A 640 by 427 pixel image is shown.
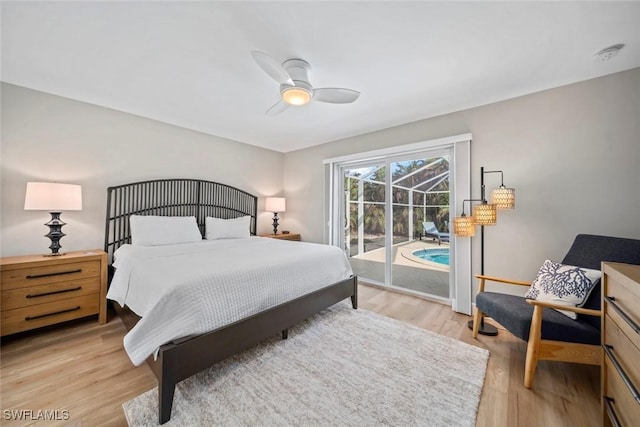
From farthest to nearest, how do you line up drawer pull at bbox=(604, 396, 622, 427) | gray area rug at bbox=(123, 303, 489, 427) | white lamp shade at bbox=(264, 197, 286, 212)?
white lamp shade at bbox=(264, 197, 286, 212) → gray area rug at bbox=(123, 303, 489, 427) → drawer pull at bbox=(604, 396, 622, 427)

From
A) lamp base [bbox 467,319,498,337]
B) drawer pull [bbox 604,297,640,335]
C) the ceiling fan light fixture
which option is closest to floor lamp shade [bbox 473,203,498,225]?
lamp base [bbox 467,319,498,337]

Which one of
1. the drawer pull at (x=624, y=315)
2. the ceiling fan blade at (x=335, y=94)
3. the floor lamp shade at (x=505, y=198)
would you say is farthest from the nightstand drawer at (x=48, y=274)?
the floor lamp shade at (x=505, y=198)

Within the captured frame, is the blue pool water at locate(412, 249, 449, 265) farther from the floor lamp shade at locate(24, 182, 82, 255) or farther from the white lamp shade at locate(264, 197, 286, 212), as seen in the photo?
the floor lamp shade at locate(24, 182, 82, 255)

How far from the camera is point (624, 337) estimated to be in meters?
1.13

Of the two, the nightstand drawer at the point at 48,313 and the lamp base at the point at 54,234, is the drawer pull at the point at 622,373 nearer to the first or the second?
the nightstand drawer at the point at 48,313

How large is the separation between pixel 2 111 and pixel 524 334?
5076mm

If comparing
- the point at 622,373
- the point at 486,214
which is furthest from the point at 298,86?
the point at 622,373

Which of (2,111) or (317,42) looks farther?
(2,111)

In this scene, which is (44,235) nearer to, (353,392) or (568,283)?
(353,392)

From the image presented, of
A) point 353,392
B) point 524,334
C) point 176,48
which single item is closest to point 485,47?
point 524,334

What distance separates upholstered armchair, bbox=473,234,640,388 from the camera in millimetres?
1605

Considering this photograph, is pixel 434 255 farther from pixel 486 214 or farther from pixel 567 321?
pixel 567 321

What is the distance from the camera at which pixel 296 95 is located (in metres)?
2.07

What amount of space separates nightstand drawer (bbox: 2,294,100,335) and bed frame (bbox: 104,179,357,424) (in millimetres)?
278
